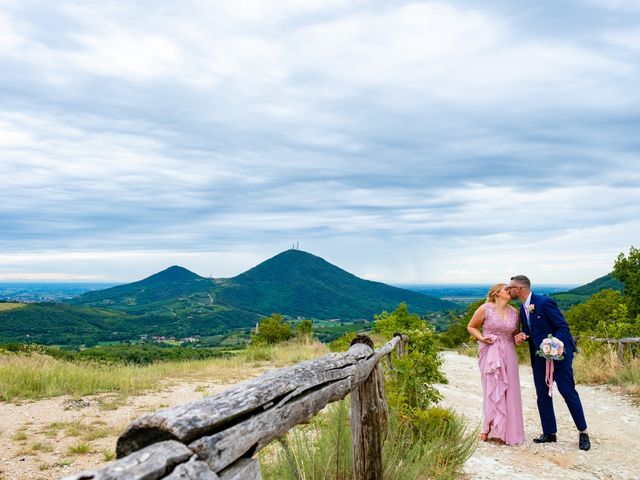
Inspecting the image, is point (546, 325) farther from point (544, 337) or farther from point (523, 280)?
point (523, 280)

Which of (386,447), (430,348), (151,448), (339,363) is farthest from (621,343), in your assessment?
(151,448)

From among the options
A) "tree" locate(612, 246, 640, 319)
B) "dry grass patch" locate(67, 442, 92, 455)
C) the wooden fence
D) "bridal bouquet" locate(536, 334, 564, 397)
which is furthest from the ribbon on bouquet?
"tree" locate(612, 246, 640, 319)

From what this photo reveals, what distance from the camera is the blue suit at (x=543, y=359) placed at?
25.6ft

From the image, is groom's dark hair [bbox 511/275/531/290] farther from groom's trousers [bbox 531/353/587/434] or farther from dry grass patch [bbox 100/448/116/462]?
dry grass patch [bbox 100/448/116/462]

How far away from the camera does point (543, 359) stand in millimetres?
8016

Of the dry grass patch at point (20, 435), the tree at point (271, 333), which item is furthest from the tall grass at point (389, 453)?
the tree at point (271, 333)

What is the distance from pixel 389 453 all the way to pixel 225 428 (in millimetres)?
3381

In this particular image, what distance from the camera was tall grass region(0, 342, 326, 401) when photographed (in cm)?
1196

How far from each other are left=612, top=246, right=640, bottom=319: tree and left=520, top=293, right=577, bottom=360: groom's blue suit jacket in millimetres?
17175

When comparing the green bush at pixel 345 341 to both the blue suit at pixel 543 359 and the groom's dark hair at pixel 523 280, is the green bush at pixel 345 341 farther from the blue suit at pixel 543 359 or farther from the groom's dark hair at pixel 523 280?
the blue suit at pixel 543 359

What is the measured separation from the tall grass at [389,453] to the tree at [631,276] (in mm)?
19723

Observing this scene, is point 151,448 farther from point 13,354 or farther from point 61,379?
point 13,354

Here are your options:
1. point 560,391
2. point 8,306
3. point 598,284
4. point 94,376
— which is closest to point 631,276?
point 560,391

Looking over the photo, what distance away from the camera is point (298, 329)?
2577 centimetres
